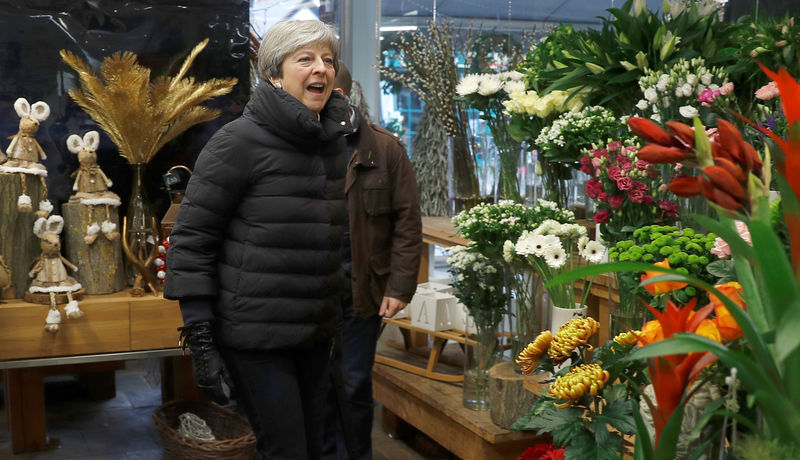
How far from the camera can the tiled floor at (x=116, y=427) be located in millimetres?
3684

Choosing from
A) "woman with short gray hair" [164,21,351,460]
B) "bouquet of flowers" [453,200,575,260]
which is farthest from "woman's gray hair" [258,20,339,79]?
"bouquet of flowers" [453,200,575,260]

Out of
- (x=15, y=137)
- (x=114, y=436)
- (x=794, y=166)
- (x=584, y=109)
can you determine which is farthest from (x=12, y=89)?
(x=794, y=166)

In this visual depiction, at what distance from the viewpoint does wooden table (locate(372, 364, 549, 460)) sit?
2.98m

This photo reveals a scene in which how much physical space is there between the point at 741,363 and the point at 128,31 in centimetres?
342

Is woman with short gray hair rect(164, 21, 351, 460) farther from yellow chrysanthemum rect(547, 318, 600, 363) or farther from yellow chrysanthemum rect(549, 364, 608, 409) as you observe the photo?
yellow chrysanthemum rect(549, 364, 608, 409)

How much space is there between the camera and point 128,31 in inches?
149

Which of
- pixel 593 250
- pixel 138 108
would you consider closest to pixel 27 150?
pixel 138 108

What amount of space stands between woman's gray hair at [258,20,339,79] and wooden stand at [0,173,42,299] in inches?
61.2

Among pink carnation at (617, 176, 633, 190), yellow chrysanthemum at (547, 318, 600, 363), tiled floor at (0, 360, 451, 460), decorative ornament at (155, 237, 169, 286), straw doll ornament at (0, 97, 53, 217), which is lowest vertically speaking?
tiled floor at (0, 360, 451, 460)

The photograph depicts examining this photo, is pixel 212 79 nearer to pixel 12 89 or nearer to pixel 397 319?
pixel 12 89

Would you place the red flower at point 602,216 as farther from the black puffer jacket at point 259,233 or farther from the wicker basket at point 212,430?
the wicker basket at point 212,430

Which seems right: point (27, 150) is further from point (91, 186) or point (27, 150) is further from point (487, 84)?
point (487, 84)

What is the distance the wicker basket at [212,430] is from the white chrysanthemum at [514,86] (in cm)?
160

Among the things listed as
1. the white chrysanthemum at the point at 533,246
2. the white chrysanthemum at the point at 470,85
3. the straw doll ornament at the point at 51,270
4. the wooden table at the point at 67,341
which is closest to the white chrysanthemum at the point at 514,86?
the white chrysanthemum at the point at 470,85
